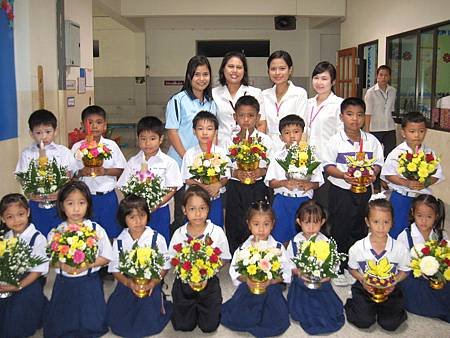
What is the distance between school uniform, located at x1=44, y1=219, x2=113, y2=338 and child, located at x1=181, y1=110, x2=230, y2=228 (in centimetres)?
103

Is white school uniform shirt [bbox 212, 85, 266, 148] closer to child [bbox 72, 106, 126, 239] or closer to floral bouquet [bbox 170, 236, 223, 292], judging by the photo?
→ child [bbox 72, 106, 126, 239]

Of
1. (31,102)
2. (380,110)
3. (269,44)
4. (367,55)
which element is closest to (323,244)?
(31,102)

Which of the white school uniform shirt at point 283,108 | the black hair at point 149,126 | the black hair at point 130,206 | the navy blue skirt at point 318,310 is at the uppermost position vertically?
the white school uniform shirt at point 283,108

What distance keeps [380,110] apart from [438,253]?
14.7ft

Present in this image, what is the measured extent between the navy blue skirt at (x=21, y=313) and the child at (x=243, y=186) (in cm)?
146

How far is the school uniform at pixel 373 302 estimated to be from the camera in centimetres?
295

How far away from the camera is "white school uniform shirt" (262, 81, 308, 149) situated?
13.1 feet

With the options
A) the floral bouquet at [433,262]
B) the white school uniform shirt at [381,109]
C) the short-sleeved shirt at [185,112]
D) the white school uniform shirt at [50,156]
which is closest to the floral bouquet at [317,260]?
the floral bouquet at [433,262]

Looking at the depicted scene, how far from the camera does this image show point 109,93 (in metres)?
12.7

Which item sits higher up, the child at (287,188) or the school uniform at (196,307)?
the child at (287,188)

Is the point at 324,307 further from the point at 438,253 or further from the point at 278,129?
the point at 278,129

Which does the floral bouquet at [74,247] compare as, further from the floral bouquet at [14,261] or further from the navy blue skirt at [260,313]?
the navy blue skirt at [260,313]

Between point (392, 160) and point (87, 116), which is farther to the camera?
point (87, 116)

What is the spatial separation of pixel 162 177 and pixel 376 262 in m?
1.52
